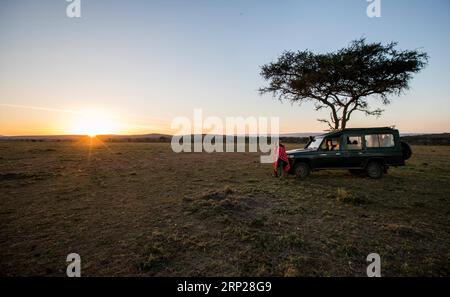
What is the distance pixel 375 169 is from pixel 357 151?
4.34 ft

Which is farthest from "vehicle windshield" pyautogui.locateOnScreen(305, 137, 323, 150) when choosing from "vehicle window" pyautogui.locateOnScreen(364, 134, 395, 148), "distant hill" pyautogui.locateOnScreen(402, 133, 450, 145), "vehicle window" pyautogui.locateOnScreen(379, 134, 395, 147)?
"distant hill" pyautogui.locateOnScreen(402, 133, 450, 145)

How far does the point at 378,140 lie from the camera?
11.0 m

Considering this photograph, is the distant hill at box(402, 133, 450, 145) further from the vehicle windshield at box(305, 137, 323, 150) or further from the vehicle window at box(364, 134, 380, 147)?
the vehicle windshield at box(305, 137, 323, 150)

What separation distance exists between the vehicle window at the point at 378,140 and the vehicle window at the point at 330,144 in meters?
1.34

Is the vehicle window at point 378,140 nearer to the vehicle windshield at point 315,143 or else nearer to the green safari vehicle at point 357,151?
the green safari vehicle at point 357,151

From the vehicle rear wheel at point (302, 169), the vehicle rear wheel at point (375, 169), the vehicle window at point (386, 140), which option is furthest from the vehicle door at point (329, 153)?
the vehicle window at point (386, 140)

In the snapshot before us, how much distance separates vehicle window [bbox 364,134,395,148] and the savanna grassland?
2170mm

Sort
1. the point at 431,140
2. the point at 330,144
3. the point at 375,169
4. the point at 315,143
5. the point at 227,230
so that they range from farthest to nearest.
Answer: the point at 431,140
the point at 315,143
the point at 375,169
the point at 330,144
the point at 227,230

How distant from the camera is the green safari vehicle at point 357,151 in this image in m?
11.0

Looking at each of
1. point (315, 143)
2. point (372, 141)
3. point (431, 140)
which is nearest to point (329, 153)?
point (315, 143)

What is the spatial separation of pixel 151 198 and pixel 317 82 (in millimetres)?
13339

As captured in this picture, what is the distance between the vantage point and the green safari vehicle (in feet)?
36.0

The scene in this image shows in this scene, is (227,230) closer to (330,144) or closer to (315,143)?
(330,144)
